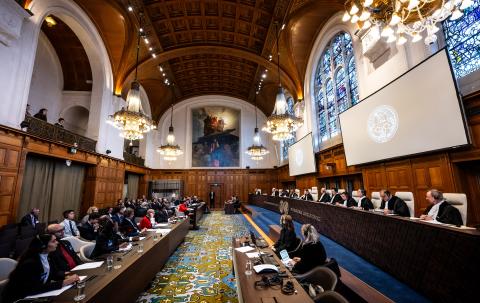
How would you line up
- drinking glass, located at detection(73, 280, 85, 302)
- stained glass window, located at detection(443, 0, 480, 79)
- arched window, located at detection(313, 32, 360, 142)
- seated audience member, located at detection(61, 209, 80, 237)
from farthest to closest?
1. arched window, located at detection(313, 32, 360, 142)
2. seated audience member, located at detection(61, 209, 80, 237)
3. stained glass window, located at detection(443, 0, 480, 79)
4. drinking glass, located at detection(73, 280, 85, 302)

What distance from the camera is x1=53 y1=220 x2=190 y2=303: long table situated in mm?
1993

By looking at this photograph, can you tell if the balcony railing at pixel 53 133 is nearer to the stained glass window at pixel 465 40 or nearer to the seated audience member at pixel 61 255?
the seated audience member at pixel 61 255

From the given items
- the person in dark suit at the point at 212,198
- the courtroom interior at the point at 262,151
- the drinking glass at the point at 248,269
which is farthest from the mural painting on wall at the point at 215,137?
the drinking glass at the point at 248,269

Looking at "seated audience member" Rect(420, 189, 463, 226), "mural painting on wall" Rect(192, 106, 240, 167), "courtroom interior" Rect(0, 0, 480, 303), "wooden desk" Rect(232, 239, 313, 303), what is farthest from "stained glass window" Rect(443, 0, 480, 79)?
"mural painting on wall" Rect(192, 106, 240, 167)

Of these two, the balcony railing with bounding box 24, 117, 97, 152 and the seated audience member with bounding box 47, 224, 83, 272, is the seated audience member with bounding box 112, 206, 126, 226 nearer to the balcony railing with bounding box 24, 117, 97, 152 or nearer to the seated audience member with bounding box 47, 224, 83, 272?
the seated audience member with bounding box 47, 224, 83, 272

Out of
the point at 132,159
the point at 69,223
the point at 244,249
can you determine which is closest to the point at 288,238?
the point at 244,249

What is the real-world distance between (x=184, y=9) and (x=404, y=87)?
361 inches

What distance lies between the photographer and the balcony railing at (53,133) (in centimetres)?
632

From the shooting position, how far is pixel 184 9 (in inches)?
360

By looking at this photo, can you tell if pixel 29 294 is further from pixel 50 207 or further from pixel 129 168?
pixel 129 168

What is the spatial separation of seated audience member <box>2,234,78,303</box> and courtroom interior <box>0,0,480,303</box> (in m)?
0.01

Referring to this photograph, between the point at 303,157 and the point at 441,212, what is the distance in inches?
318

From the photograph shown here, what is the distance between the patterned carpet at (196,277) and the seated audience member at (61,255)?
3.78 feet

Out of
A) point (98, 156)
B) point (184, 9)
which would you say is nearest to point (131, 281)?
point (98, 156)
